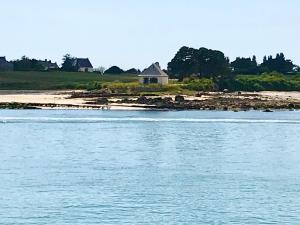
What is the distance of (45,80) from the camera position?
114 metres

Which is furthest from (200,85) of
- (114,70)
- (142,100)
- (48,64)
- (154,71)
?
(48,64)

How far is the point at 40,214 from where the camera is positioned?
28.0 metres

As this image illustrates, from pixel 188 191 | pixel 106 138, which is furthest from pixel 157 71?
pixel 188 191

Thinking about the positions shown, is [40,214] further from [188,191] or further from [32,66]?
[32,66]

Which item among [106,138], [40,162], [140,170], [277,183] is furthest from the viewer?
[106,138]

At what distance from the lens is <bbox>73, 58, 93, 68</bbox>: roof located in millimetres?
158625

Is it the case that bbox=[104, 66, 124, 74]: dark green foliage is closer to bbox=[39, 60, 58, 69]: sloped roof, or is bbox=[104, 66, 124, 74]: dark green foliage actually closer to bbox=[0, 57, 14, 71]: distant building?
bbox=[39, 60, 58, 69]: sloped roof

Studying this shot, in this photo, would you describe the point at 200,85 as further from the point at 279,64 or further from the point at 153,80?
the point at 279,64

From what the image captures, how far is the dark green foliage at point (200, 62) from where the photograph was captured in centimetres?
10925

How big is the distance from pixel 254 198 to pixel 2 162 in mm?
13170

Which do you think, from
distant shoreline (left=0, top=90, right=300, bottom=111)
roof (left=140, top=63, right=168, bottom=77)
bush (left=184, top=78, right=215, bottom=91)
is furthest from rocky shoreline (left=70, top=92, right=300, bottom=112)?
roof (left=140, top=63, right=168, bottom=77)

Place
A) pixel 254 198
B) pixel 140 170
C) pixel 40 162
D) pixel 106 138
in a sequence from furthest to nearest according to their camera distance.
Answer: pixel 106 138 < pixel 40 162 < pixel 140 170 < pixel 254 198

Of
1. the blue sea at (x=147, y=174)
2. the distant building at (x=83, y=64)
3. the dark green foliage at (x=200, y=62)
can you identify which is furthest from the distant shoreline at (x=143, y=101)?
the distant building at (x=83, y=64)

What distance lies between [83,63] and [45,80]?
45.8 meters
